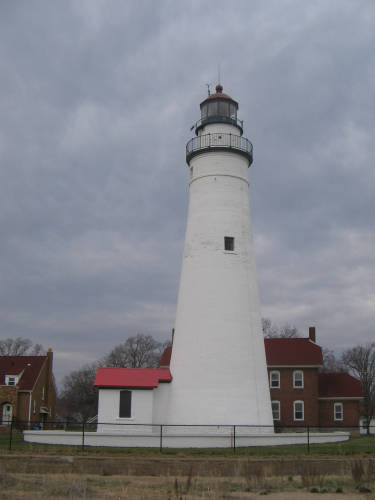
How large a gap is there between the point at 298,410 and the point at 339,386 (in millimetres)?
4097

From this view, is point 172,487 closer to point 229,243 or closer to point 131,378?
point 131,378

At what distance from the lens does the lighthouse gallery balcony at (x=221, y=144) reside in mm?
29966

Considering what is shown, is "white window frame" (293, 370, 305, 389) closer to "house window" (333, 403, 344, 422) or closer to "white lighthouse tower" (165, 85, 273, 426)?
"house window" (333, 403, 344, 422)

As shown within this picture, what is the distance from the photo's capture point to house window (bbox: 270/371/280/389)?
44.8 metres

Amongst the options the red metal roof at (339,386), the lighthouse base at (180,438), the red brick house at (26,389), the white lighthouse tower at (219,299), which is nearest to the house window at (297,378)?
the red metal roof at (339,386)

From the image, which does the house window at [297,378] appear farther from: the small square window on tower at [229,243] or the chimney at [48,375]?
the chimney at [48,375]

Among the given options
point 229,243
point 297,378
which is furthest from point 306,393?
point 229,243

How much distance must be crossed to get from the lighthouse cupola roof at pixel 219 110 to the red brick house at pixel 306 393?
20.8 meters

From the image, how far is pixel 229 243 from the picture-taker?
29.0 meters

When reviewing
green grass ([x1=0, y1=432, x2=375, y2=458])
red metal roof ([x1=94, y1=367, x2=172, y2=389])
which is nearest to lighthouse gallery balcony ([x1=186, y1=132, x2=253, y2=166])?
red metal roof ([x1=94, y1=367, x2=172, y2=389])

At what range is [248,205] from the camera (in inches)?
1200

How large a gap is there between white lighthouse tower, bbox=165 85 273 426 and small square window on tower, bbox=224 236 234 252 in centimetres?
5

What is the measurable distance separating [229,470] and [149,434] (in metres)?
7.98

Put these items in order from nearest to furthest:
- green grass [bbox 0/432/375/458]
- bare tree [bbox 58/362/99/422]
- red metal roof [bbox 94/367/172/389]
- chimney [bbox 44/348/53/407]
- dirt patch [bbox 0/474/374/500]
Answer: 1. dirt patch [bbox 0/474/374/500]
2. green grass [bbox 0/432/375/458]
3. red metal roof [bbox 94/367/172/389]
4. chimney [bbox 44/348/53/407]
5. bare tree [bbox 58/362/99/422]
